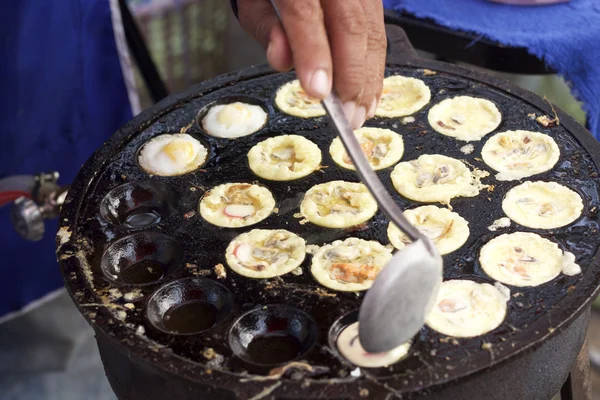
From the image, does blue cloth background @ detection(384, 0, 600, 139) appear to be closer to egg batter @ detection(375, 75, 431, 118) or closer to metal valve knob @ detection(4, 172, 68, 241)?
egg batter @ detection(375, 75, 431, 118)

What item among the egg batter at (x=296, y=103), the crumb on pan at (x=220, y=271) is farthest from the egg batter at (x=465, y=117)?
the crumb on pan at (x=220, y=271)

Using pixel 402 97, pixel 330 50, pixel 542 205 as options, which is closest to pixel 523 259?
pixel 542 205

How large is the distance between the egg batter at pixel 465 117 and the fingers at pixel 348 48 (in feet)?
3.29

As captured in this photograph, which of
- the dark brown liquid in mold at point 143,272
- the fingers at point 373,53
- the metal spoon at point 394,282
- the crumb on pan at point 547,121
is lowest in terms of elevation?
the dark brown liquid in mold at point 143,272

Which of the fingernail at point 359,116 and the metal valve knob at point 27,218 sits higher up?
the fingernail at point 359,116

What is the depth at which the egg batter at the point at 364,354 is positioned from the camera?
6.39 ft

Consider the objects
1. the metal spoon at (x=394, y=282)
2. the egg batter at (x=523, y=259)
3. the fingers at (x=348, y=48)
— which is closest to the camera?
the metal spoon at (x=394, y=282)

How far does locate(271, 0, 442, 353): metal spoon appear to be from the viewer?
5.76 feet

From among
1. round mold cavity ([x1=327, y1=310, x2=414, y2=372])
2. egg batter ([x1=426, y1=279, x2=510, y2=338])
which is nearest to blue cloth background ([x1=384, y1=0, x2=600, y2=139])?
egg batter ([x1=426, y1=279, x2=510, y2=338])

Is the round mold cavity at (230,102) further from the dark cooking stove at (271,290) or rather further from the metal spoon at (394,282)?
the metal spoon at (394,282)

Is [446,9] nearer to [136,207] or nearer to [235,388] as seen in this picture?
[136,207]

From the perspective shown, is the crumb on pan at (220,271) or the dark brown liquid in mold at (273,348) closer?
the dark brown liquid in mold at (273,348)

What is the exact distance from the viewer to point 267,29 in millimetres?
2166

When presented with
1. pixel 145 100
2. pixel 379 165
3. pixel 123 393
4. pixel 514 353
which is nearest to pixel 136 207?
pixel 123 393
